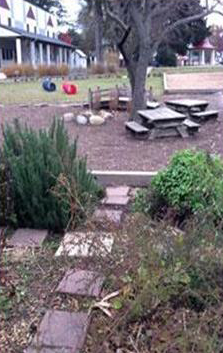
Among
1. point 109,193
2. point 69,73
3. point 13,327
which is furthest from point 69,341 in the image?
point 69,73

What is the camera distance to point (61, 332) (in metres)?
2.35

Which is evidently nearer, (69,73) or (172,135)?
(172,135)

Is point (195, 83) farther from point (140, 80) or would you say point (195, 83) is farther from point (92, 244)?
point (92, 244)

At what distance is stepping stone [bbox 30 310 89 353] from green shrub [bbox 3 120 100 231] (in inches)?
39.1

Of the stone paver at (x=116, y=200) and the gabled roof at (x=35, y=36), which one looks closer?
the stone paver at (x=116, y=200)

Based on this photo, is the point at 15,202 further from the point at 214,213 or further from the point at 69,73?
the point at 69,73

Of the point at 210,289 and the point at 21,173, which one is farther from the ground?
the point at 21,173

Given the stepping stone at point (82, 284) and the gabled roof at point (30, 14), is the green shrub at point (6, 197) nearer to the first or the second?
the stepping stone at point (82, 284)

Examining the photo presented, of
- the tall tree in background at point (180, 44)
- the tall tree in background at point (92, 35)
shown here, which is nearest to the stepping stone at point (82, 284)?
the tall tree in background at point (92, 35)

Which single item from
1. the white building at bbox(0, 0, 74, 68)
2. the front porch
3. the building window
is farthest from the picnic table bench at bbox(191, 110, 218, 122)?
the building window

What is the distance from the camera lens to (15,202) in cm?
369

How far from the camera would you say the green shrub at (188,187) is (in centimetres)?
365

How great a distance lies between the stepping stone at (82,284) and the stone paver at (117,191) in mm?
1773

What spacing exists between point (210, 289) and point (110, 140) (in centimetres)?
608
